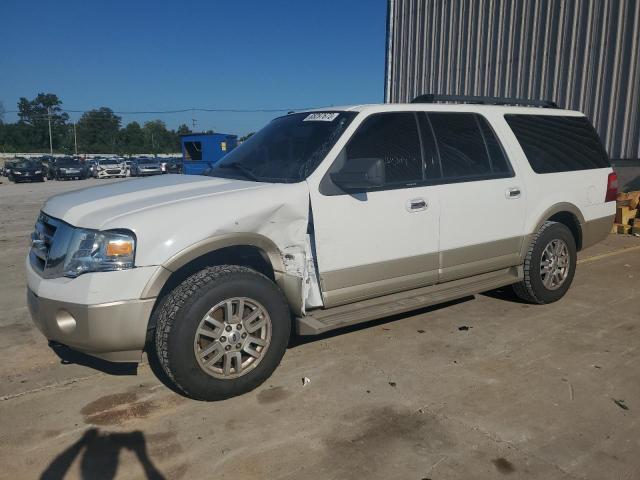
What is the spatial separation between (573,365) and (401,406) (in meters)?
1.47

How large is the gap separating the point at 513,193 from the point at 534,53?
9041 millimetres

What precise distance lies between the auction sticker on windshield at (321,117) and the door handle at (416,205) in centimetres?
87

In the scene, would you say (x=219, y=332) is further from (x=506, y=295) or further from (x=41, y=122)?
(x=41, y=122)

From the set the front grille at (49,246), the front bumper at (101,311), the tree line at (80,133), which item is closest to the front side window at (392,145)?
the front bumper at (101,311)

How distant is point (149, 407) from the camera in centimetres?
329

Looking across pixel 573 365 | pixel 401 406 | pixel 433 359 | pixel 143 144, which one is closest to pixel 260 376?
pixel 401 406

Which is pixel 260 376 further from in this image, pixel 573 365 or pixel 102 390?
pixel 573 365

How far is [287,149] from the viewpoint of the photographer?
Result: 13.4ft

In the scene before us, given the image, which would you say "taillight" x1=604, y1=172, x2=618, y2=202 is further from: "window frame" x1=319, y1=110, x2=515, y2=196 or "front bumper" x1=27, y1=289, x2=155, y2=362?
"front bumper" x1=27, y1=289, x2=155, y2=362

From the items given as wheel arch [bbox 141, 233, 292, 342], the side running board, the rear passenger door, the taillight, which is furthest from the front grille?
the taillight

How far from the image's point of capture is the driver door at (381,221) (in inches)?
143

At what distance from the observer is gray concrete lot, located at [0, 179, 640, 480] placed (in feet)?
8.81

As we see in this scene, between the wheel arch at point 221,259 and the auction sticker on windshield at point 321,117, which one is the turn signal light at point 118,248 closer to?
the wheel arch at point 221,259

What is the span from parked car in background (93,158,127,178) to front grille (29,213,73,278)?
3564 cm
